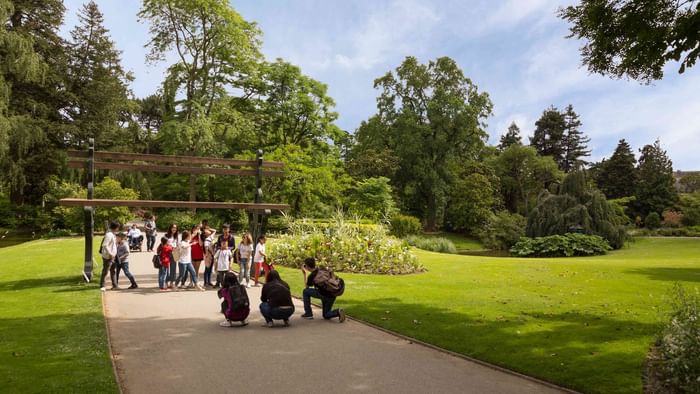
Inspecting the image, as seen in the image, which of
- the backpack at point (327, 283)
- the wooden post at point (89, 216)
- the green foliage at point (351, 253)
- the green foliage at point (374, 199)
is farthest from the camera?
the green foliage at point (374, 199)

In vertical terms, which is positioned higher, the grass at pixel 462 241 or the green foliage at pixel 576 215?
the green foliage at pixel 576 215

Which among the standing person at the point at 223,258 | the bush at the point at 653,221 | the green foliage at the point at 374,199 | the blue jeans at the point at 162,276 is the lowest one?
the blue jeans at the point at 162,276

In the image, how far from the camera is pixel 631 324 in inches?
328

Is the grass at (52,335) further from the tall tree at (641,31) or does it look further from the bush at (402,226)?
the bush at (402,226)

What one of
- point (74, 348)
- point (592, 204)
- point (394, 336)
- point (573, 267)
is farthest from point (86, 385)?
point (592, 204)

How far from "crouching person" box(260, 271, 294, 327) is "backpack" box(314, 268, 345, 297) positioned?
2.11 ft

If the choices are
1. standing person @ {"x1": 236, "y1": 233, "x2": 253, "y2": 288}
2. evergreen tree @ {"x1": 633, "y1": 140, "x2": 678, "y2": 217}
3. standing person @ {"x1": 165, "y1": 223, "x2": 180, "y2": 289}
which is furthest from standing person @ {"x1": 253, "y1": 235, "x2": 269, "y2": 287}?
evergreen tree @ {"x1": 633, "y1": 140, "x2": 678, "y2": 217}

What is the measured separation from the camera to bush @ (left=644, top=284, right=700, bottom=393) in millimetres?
5121

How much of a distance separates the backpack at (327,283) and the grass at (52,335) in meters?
3.67

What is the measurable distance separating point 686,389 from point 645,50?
19.8 ft

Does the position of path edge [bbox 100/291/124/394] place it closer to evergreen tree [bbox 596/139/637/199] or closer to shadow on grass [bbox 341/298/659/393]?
shadow on grass [bbox 341/298/659/393]

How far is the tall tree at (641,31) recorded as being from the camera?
25.2ft

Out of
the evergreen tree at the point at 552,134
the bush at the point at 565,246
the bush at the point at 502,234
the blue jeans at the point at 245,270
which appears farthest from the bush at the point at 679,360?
the evergreen tree at the point at 552,134

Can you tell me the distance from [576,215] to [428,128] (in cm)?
1825
